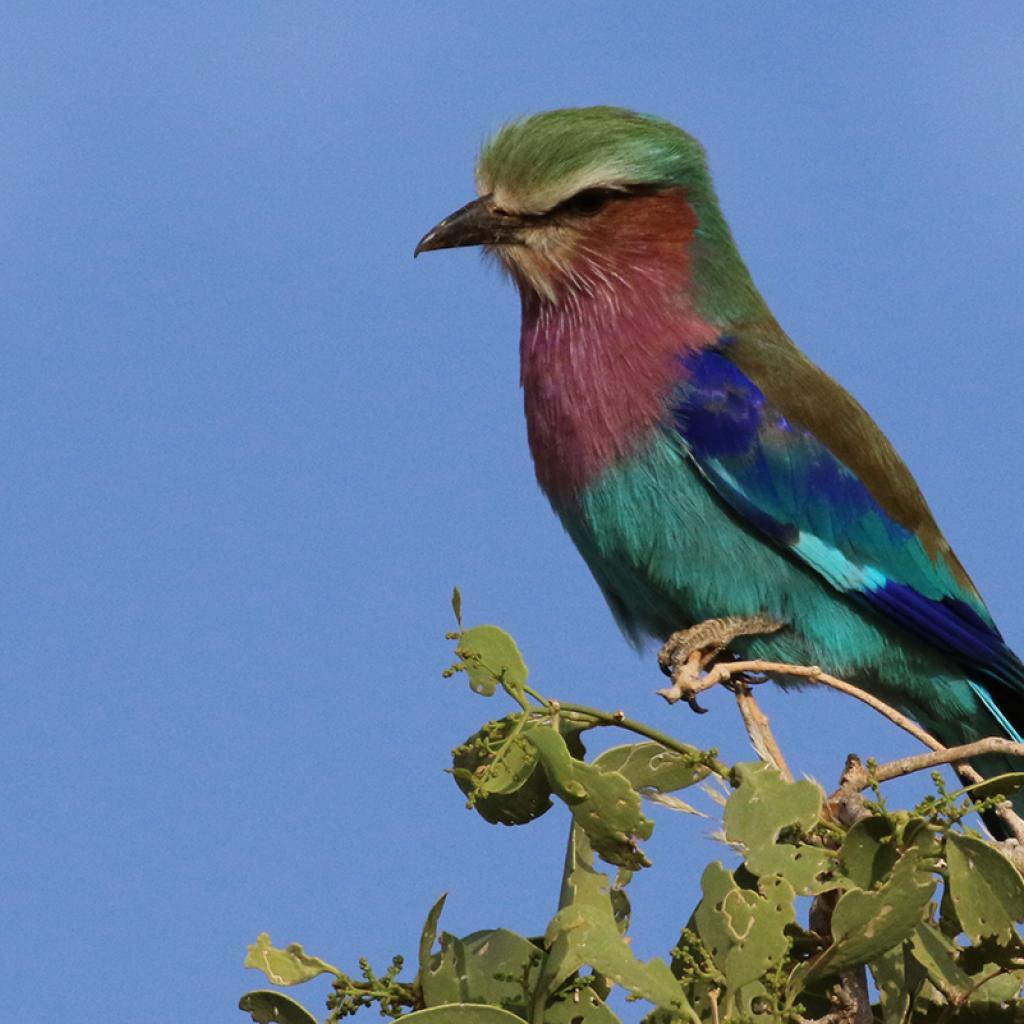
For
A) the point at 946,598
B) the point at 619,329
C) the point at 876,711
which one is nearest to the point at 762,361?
the point at 619,329

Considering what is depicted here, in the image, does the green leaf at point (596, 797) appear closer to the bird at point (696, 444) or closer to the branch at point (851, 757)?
the branch at point (851, 757)

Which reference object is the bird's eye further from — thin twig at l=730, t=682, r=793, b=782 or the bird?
thin twig at l=730, t=682, r=793, b=782

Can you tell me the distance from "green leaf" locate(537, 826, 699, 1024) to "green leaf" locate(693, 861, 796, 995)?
0.09 metres

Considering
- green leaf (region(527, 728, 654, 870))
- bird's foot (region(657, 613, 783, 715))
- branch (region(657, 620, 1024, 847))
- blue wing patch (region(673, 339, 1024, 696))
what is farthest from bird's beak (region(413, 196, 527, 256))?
green leaf (region(527, 728, 654, 870))

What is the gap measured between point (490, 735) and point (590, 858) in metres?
0.30

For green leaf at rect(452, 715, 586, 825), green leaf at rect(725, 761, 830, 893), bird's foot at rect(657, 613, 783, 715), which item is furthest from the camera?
bird's foot at rect(657, 613, 783, 715)

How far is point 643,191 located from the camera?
527cm

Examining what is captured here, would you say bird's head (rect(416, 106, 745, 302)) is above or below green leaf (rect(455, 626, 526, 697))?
above

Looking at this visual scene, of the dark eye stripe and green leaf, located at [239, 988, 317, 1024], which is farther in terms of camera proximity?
the dark eye stripe

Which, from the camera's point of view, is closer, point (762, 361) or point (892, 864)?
point (892, 864)

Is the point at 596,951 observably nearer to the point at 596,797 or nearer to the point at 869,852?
the point at 596,797

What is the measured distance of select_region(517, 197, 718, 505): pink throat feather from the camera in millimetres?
4965

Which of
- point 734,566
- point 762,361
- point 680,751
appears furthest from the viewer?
point 762,361

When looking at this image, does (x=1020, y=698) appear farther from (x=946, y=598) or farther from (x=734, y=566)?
(x=734, y=566)
